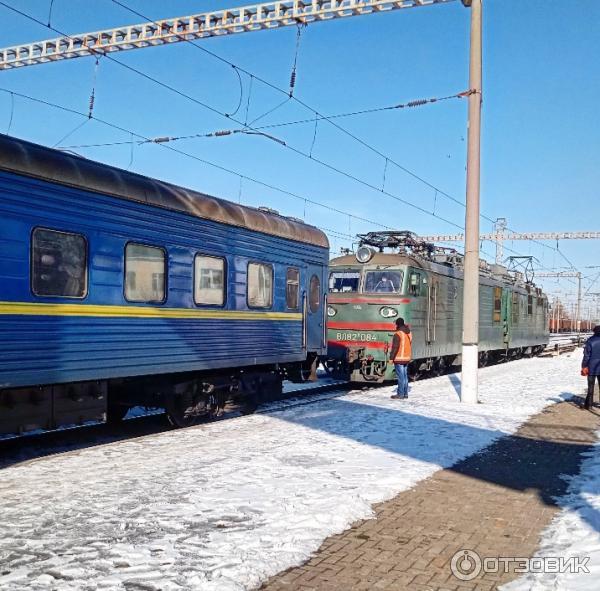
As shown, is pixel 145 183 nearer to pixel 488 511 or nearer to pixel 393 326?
pixel 488 511

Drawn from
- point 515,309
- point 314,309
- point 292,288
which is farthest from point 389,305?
point 515,309

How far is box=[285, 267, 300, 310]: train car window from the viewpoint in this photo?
491 inches

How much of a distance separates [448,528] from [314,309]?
8.21m

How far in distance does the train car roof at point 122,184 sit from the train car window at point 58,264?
63 centimetres

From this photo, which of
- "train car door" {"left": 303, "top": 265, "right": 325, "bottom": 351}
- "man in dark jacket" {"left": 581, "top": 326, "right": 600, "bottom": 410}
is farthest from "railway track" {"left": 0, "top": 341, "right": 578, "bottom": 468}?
"man in dark jacket" {"left": 581, "top": 326, "right": 600, "bottom": 410}

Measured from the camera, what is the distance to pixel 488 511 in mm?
6195

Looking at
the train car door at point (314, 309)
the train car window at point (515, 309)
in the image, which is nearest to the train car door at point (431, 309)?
the train car door at point (314, 309)

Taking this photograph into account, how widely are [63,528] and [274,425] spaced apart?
5.38 meters

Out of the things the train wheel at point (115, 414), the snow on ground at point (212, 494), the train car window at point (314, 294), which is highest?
the train car window at point (314, 294)

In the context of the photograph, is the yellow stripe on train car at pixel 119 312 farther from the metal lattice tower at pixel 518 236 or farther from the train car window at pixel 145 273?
the metal lattice tower at pixel 518 236

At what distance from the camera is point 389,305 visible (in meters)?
16.5

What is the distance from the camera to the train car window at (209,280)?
10047 mm

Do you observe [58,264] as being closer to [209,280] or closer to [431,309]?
[209,280]

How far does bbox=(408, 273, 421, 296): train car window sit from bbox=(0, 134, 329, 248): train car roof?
5.21 m
